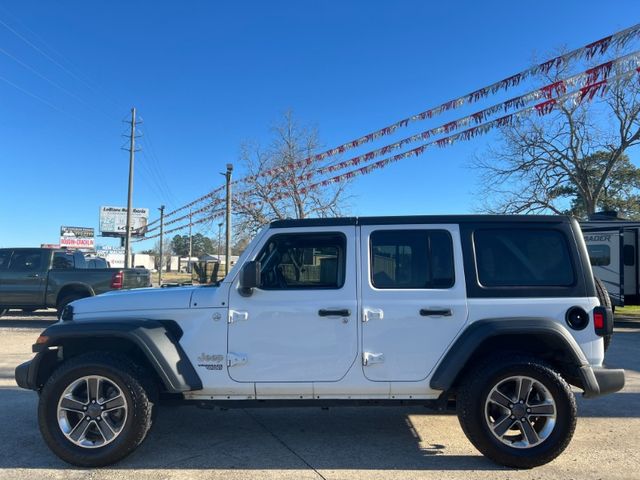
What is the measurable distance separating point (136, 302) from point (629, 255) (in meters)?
14.7

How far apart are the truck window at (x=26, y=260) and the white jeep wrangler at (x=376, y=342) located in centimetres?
874

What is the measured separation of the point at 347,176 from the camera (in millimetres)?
14844

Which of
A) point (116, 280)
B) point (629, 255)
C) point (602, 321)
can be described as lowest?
point (602, 321)

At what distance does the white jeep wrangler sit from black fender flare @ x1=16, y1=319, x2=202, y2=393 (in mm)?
11

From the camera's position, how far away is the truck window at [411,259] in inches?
159

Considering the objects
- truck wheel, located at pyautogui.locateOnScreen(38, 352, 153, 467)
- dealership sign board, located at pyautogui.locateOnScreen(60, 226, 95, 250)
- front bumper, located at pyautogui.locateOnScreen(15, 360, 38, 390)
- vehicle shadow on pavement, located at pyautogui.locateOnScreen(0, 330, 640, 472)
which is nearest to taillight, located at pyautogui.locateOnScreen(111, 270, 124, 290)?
vehicle shadow on pavement, located at pyautogui.locateOnScreen(0, 330, 640, 472)

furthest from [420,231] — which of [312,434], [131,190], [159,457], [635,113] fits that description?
[131,190]

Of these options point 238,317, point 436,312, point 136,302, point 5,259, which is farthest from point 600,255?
point 5,259

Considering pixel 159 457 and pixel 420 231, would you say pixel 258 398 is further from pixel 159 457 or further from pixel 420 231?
pixel 420 231

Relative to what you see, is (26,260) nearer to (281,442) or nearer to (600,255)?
(281,442)

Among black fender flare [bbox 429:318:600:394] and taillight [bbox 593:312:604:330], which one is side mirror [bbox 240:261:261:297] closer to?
black fender flare [bbox 429:318:600:394]

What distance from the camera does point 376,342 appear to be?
12.9ft

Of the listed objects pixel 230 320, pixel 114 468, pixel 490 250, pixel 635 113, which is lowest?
pixel 114 468

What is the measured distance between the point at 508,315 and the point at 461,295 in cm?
39
